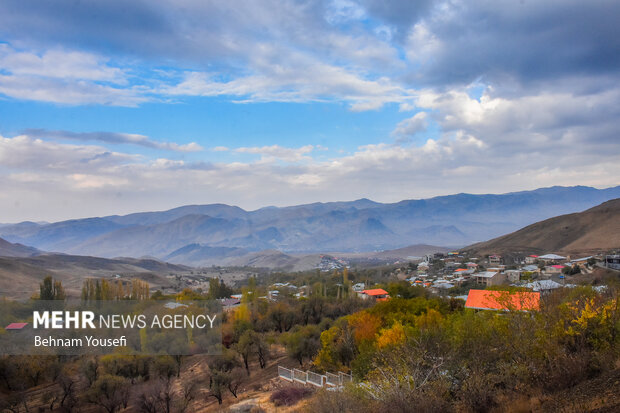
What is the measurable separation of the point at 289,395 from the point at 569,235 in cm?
12770

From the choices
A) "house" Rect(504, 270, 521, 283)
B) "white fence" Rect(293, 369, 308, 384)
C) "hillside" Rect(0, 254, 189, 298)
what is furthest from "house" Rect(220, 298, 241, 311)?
"house" Rect(504, 270, 521, 283)

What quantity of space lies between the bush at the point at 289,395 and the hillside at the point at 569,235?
102 metres

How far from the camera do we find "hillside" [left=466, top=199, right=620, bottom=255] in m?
110

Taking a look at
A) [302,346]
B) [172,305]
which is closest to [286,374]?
[302,346]

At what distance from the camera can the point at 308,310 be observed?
47469 millimetres

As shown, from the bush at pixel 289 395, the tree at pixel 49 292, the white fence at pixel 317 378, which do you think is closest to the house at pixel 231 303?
the tree at pixel 49 292

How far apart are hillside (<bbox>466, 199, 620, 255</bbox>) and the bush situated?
10158cm

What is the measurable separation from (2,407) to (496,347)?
29.6 m

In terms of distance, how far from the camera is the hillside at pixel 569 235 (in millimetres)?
110062

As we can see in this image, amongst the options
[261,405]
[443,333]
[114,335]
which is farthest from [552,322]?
[114,335]

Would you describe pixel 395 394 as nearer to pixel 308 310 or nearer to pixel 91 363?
pixel 91 363

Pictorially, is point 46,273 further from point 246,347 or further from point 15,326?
point 246,347

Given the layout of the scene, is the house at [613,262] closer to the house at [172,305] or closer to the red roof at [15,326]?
the house at [172,305]

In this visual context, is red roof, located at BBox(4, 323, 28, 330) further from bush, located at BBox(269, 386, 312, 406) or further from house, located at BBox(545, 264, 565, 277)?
house, located at BBox(545, 264, 565, 277)
